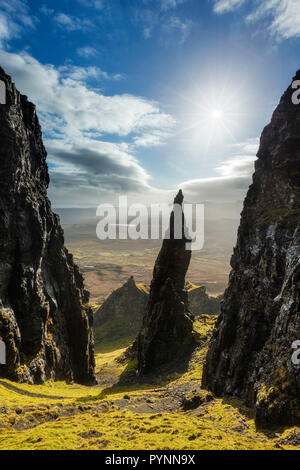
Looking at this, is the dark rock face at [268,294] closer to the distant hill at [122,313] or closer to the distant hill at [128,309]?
the distant hill at [122,313]

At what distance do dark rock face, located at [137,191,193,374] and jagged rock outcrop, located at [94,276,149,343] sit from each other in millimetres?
56266

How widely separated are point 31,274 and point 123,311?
261 feet

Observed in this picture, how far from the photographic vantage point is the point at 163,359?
54.9 metres

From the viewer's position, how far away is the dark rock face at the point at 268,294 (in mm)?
18953

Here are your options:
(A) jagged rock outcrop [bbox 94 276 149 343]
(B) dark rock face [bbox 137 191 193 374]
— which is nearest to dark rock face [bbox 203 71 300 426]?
(B) dark rock face [bbox 137 191 193 374]

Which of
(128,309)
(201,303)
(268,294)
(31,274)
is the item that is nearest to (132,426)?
(268,294)

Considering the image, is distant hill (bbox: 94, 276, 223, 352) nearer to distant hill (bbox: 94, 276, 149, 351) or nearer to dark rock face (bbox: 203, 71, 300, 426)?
distant hill (bbox: 94, 276, 149, 351)

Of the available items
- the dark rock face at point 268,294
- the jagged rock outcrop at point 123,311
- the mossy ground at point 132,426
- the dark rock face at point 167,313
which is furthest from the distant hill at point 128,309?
the dark rock face at point 268,294

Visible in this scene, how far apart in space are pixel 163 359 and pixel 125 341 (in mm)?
53789

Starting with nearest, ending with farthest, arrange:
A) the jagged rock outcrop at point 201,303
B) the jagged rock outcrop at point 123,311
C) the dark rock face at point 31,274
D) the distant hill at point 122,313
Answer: the dark rock face at point 31,274 → the distant hill at point 122,313 → the jagged rock outcrop at point 123,311 → the jagged rock outcrop at point 201,303

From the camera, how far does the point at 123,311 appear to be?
119125 millimetres

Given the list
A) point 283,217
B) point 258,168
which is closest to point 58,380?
point 283,217

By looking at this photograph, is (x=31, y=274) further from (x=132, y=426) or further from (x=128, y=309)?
(x=128, y=309)

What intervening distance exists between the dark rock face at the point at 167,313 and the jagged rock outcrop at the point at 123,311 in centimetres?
5627
